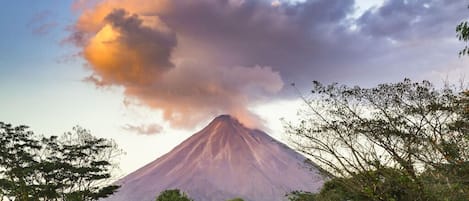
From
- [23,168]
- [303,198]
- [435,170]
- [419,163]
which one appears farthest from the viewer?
[23,168]

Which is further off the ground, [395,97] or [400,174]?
[395,97]

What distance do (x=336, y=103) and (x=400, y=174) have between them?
3374 millimetres

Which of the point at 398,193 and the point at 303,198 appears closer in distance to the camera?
the point at 398,193

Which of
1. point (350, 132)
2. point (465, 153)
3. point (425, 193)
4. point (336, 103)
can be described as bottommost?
point (425, 193)

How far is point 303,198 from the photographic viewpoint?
2581cm

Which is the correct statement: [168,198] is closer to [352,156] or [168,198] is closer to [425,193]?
[352,156]

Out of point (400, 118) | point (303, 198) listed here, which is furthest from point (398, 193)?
point (303, 198)

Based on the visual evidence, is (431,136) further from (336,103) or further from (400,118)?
(336,103)

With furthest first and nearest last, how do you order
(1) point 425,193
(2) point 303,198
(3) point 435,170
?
(2) point 303,198, (3) point 435,170, (1) point 425,193

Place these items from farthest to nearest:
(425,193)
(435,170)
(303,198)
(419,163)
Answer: (303,198) → (419,163) → (435,170) → (425,193)

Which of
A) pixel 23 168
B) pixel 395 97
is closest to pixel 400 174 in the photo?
pixel 395 97

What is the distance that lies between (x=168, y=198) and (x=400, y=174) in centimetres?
2556

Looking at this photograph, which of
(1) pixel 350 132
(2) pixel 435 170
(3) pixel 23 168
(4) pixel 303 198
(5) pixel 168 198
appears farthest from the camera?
(5) pixel 168 198

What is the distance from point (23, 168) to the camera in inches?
1206
